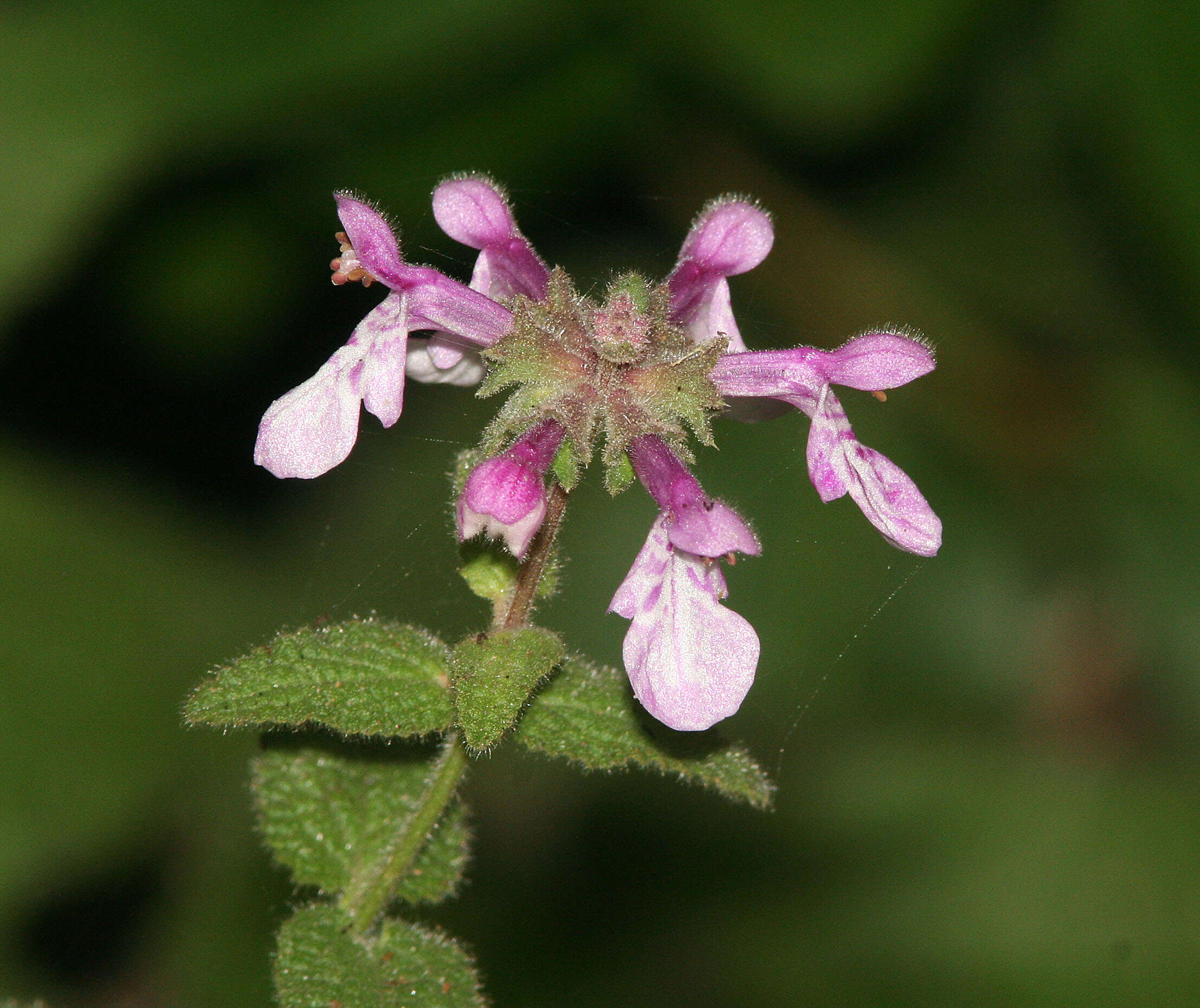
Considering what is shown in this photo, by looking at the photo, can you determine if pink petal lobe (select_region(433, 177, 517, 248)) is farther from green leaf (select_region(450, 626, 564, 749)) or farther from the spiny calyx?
green leaf (select_region(450, 626, 564, 749))

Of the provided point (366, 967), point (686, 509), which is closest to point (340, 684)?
point (366, 967)

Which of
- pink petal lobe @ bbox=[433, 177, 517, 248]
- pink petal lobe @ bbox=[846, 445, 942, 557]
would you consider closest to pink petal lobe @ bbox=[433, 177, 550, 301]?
pink petal lobe @ bbox=[433, 177, 517, 248]

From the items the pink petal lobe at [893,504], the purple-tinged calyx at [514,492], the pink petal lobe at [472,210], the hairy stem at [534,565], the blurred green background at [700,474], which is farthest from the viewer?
the blurred green background at [700,474]

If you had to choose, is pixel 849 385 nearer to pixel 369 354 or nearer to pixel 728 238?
pixel 728 238

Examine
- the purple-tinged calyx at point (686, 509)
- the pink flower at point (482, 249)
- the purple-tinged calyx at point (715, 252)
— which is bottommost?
the purple-tinged calyx at point (686, 509)

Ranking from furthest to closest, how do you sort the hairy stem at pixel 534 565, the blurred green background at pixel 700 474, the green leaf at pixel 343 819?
the blurred green background at pixel 700 474 < the green leaf at pixel 343 819 < the hairy stem at pixel 534 565

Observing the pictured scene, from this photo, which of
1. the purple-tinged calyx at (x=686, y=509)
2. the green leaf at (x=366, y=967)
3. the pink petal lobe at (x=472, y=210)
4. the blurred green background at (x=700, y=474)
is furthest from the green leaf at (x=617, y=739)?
the blurred green background at (x=700, y=474)

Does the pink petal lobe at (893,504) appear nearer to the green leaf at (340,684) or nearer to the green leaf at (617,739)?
the green leaf at (617,739)
